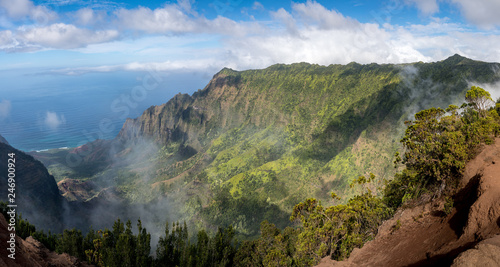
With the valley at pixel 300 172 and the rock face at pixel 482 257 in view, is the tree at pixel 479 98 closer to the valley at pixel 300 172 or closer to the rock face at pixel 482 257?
the rock face at pixel 482 257

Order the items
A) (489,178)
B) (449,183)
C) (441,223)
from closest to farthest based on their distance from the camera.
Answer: (489,178) < (441,223) < (449,183)

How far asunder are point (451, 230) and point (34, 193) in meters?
147

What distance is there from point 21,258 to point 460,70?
542 ft

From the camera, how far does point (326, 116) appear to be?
191 metres

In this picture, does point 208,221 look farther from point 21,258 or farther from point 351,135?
point 21,258

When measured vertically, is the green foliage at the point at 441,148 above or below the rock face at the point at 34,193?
above

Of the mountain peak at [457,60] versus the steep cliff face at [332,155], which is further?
the mountain peak at [457,60]

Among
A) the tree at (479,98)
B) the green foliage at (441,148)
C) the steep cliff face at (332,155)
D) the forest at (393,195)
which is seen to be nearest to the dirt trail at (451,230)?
the green foliage at (441,148)

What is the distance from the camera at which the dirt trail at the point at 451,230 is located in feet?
49.9

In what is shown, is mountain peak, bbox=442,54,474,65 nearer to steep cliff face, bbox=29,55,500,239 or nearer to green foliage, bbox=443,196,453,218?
steep cliff face, bbox=29,55,500,239

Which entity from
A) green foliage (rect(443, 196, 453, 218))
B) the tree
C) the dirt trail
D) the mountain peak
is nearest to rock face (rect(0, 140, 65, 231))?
the dirt trail

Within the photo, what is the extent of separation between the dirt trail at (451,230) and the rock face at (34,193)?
397ft

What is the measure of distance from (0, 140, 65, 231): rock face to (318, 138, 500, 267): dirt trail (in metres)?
121

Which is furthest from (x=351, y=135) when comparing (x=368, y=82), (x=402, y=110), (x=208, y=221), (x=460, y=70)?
(x=208, y=221)
